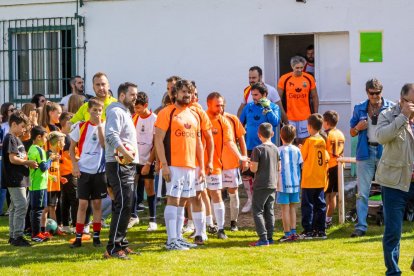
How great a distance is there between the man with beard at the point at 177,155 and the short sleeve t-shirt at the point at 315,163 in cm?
183

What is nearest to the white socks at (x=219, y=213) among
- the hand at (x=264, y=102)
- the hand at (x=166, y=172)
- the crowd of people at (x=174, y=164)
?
the crowd of people at (x=174, y=164)

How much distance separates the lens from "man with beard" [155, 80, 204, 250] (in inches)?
462

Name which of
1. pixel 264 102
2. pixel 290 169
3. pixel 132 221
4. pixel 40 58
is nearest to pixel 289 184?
pixel 290 169

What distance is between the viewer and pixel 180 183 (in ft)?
38.5

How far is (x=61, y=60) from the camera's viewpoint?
19.5 m

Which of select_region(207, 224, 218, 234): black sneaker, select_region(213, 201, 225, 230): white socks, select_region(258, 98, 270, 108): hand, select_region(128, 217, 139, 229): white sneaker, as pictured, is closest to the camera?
select_region(213, 201, 225, 230): white socks

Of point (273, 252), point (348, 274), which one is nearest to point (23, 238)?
point (273, 252)

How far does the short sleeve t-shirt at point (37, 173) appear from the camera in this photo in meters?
12.6

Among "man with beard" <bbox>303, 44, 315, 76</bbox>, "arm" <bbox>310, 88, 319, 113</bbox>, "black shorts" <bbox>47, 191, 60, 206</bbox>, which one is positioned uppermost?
"man with beard" <bbox>303, 44, 315, 76</bbox>

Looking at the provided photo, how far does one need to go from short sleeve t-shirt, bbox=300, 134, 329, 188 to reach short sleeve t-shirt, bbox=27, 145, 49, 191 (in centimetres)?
353

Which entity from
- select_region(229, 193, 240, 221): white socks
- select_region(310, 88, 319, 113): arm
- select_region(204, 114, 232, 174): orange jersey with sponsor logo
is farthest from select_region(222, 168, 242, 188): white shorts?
select_region(310, 88, 319, 113): arm

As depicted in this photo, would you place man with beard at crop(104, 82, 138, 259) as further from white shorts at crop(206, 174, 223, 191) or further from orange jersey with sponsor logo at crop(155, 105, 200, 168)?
white shorts at crop(206, 174, 223, 191)

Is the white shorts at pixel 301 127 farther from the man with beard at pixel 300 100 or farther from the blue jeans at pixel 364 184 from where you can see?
the blue jeans at pixel 364 184

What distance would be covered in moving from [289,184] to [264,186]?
23.7 inches
